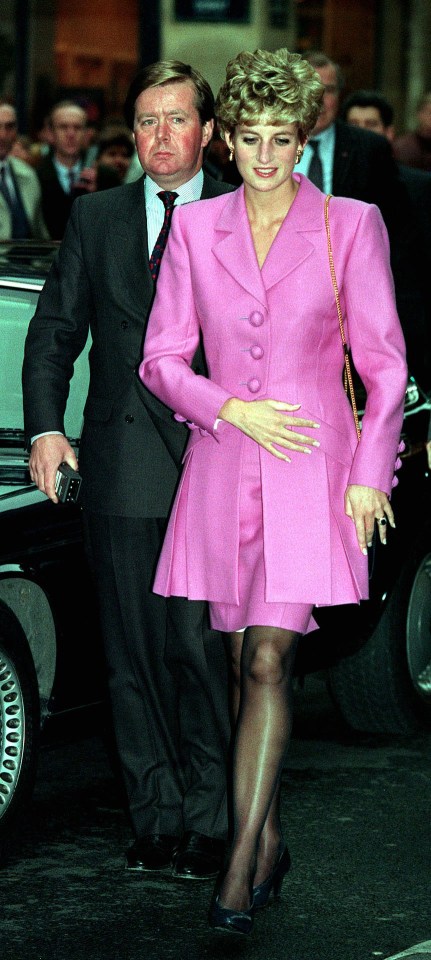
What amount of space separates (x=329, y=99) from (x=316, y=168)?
0.66 m

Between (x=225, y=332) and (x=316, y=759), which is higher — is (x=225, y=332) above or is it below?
above

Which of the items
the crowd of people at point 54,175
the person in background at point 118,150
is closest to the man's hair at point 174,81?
the crowd of people at point 54,175

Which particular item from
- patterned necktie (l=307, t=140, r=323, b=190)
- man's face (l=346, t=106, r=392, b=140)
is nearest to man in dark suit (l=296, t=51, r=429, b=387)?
patterned necktie (l=307, t=140, r=323, b=190)

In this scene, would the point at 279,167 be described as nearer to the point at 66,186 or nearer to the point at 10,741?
the point at 10,741

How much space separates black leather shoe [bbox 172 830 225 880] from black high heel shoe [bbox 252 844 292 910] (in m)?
0.19

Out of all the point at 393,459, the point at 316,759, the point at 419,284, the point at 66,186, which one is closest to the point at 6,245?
the point at 316,759

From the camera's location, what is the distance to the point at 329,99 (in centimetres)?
926

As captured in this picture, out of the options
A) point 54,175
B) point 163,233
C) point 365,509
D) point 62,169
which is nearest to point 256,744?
point 365,509

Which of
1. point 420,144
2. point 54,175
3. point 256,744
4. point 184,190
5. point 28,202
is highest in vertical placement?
point 184,190

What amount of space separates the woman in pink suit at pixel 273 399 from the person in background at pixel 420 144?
8.29 metres

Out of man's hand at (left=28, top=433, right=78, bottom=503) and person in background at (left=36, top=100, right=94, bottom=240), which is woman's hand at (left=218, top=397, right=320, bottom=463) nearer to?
man's hand at (left=28, top=433, right=78, bottom=503)

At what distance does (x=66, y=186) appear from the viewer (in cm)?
1352

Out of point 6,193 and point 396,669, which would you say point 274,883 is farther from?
point 6,193

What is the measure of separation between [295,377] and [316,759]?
2.23m
